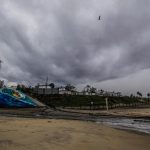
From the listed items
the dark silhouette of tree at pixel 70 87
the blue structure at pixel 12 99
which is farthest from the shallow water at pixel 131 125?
the dark silhouette of tree at pixel 70 87

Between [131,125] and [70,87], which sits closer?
[131,125]

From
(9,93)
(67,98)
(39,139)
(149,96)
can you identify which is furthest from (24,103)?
(149,96)

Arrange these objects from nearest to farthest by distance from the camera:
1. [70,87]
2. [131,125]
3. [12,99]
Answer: [131,125], [12,99], [70,87]

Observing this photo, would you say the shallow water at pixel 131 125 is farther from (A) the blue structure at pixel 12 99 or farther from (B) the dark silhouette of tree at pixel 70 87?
(B) the dark silhouette of tree at pixel 70 87

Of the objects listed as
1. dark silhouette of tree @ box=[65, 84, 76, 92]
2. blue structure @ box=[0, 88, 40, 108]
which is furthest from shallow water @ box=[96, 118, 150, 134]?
dark silhouette of tree @ box=[65, 84, 76, 92]

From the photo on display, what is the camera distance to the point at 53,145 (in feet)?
36.3

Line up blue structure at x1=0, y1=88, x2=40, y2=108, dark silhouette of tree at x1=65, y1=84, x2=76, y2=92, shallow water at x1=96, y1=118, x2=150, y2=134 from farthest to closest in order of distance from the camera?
dark silhouette of tree at x1=65, y1=84, x2=76, y2=92, blue structure at x1=0, y1=88, x2=40, y2=108, shallow water at x1=96, y1=118, x2=150, y2=134

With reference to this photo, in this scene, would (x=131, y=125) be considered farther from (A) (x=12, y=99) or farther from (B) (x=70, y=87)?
(B) (x=70, y=87)

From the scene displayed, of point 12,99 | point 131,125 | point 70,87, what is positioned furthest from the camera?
point 70,87

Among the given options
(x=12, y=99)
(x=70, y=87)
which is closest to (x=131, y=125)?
(x=12, y=99)

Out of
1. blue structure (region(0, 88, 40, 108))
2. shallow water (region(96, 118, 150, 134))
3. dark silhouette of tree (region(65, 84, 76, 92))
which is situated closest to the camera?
shallow water (region(96, 118, 150, 134))

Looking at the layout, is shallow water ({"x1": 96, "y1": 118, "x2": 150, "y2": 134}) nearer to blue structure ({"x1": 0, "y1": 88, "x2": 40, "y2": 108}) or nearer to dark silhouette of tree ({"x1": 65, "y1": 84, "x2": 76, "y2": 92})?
blue structure ({"x1": 0, "y1": 88, "x2": 40, "y2": 108})

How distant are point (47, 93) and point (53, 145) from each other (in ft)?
288

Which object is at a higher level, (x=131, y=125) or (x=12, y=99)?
(x=12, y=99)
